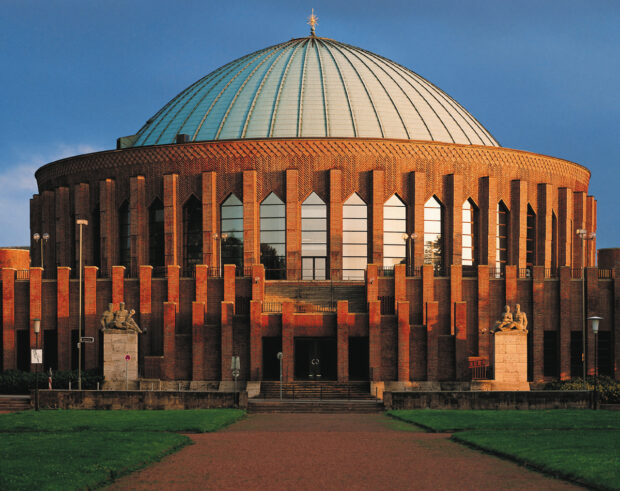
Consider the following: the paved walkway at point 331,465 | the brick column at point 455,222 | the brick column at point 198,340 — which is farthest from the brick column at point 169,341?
the paved walkway at point 331,465

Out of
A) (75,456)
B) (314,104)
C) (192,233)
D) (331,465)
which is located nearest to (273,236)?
(192,233)

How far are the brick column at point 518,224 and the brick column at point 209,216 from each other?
69.8 feet

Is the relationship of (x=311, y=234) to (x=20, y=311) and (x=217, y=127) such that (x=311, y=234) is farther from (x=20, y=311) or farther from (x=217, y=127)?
(x=20, y=311)

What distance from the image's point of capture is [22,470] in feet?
62.0

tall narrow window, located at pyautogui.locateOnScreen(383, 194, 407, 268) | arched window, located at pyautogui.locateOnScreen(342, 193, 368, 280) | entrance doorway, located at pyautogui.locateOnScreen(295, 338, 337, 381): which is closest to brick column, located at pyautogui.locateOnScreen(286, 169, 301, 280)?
arched window, located at pyautogui.locateOnScreen(342, 193, 368, 280)

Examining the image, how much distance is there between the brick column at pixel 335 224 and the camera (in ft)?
204

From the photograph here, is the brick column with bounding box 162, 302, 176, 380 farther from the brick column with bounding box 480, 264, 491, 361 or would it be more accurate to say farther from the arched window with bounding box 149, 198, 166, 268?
the brick column with bounding box 480, 264, 491, 361

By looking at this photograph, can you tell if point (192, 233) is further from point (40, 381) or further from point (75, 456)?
point (75, 456)

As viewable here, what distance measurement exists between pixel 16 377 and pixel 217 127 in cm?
2714

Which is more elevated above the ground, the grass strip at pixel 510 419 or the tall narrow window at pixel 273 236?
the tall narrow window at pixel 273 236

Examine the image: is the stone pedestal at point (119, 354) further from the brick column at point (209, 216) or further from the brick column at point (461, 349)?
the brick column at point (461, 349)

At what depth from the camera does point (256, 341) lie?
2013 inches

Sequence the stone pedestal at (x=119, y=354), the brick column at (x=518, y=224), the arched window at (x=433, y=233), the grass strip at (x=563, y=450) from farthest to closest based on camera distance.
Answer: the brick column at (x=518, y=224), the arched window at (x=433, y=233), the stone pedestal at (x=119, y=354), the grass strip at (x=563, y=450)

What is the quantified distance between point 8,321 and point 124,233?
1327cm
